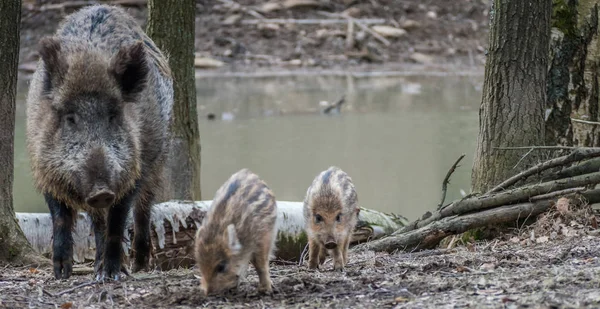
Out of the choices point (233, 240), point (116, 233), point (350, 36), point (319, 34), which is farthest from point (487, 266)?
point (319, 34)

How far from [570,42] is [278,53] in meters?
15.8

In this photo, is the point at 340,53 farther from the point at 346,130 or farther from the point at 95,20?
the point at 95,20

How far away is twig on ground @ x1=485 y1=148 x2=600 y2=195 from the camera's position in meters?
7.05

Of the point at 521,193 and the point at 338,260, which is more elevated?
the point at 521,193

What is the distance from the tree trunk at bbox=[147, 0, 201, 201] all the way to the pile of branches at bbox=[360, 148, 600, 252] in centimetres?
245

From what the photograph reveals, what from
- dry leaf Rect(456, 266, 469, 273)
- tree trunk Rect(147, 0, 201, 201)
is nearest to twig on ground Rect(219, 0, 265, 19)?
tree trunk Rect(147, 0, 201, 201)

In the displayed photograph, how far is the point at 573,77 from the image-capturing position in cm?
820

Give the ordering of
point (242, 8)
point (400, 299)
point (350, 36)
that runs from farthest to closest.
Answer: point (242, 8) < point (350, 36) < point (400, 299)

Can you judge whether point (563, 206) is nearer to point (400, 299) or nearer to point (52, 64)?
point (400, 299)

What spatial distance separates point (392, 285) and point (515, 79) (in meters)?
2.94

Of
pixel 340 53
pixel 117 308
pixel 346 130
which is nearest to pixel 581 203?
pixel 117 308

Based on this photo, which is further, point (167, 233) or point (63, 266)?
point (167, 233)

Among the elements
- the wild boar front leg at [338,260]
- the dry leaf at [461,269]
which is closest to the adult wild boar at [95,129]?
the wild boar front leg at [338,260]

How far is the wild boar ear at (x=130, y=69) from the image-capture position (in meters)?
6.03
